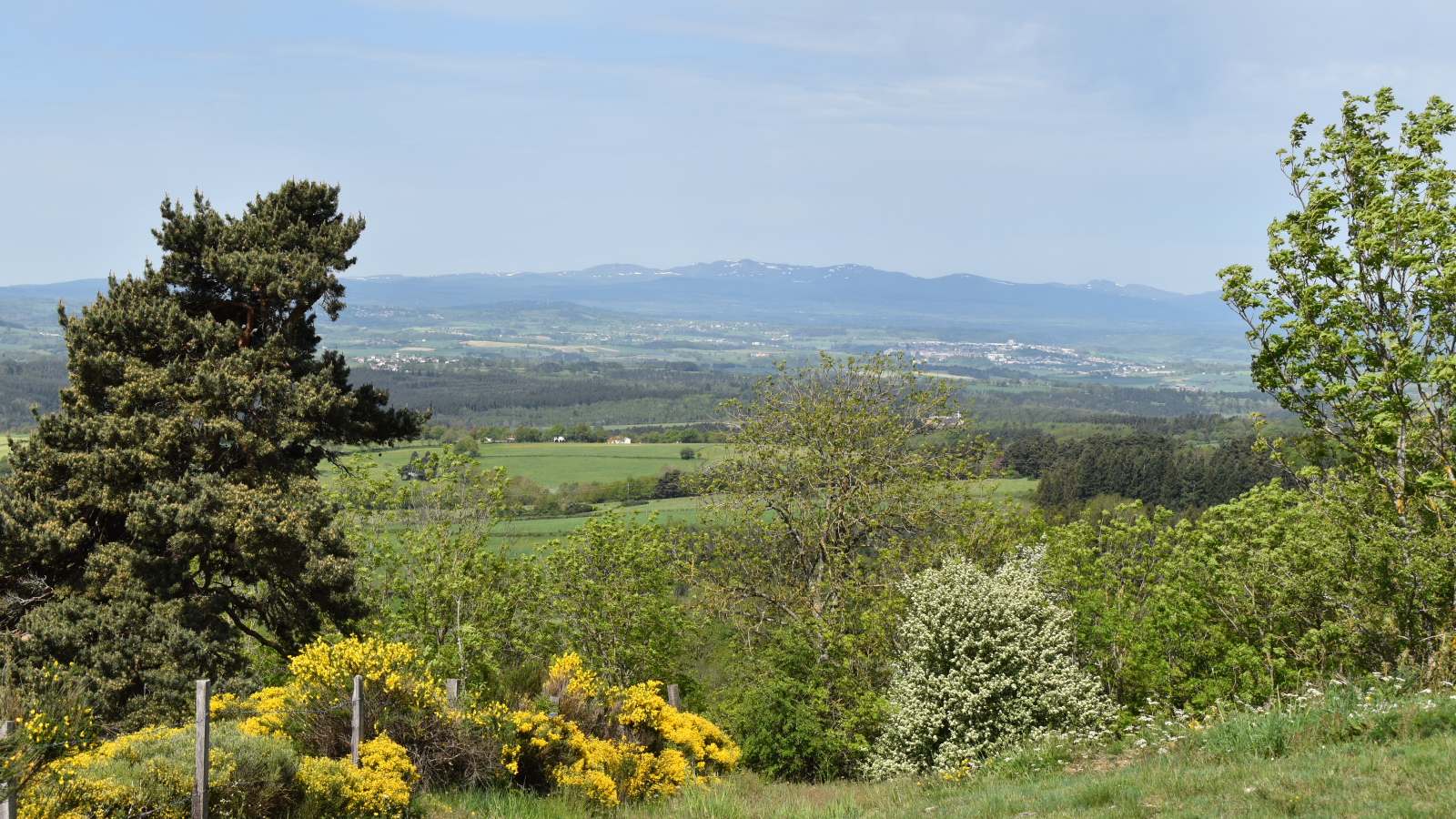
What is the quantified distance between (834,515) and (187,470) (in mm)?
12687

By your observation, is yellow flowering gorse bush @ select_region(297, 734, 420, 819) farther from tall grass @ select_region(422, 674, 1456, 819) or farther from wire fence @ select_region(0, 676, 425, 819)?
tall grass @ select_region(422, 674, 1456, 819)

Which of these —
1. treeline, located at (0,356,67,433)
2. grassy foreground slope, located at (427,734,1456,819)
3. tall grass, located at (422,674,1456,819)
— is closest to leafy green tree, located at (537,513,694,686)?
tall grass, located at (422,674,1456,819)

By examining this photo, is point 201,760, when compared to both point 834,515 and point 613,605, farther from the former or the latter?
point 834,515

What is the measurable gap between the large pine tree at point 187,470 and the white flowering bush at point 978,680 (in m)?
9.71

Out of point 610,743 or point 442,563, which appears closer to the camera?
point 610,743

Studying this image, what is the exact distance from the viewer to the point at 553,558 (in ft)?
69.3

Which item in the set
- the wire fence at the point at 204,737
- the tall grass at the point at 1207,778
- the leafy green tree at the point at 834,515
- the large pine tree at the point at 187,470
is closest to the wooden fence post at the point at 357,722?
the wire fence at the point at 204,737

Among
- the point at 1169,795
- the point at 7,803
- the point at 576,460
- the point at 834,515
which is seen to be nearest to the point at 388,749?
the point at 7,803

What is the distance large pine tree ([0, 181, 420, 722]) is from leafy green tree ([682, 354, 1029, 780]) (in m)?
8.02

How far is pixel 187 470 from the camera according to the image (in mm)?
14953

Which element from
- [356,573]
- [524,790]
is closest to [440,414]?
[356,573]

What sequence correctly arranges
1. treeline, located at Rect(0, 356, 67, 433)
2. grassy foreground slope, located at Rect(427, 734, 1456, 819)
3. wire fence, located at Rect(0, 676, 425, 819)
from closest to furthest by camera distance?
wire fence, located at Rect(0, 676, 425, 819)
grassy foreground slope, located at Rect(427, 734, 1456, 819)
treeline, located at Rect(0, 356, 67, 433)

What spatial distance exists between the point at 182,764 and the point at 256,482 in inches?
341

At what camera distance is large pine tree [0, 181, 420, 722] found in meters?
13.6
